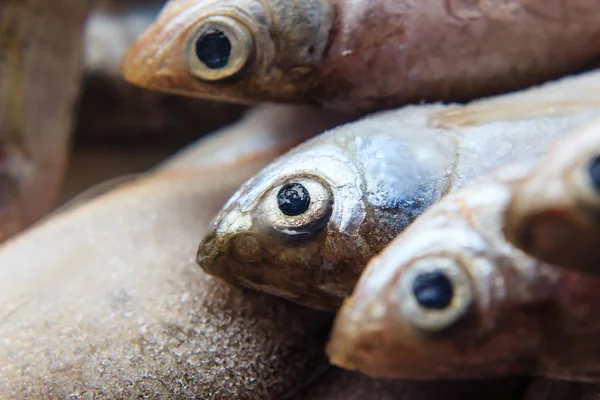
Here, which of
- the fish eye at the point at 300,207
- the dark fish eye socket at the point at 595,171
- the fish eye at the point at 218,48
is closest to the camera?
the dark fish eye socket at the point at 595,171

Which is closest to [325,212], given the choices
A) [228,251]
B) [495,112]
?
[228,251]

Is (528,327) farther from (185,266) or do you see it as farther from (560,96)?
(185,266)

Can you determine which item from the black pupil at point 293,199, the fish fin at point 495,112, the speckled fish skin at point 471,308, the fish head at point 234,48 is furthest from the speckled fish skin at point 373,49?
the speckled fish skin at point 471,308

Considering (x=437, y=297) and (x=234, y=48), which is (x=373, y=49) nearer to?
(x=234, y=48)

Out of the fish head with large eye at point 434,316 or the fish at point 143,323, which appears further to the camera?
the fish at point 143,323

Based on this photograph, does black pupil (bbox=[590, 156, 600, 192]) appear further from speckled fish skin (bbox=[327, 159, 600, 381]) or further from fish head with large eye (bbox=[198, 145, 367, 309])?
fish head with large eye (bbox=[198, 145, 367, 309])

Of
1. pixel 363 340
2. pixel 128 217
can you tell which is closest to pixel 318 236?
pixel 363 340

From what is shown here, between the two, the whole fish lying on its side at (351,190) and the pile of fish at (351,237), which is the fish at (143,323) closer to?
the pile of fish at (351,237)

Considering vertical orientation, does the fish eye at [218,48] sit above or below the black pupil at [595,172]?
above

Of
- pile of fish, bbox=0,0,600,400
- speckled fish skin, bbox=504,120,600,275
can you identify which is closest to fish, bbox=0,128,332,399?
pile of fish, bbox=0,0,600,400
